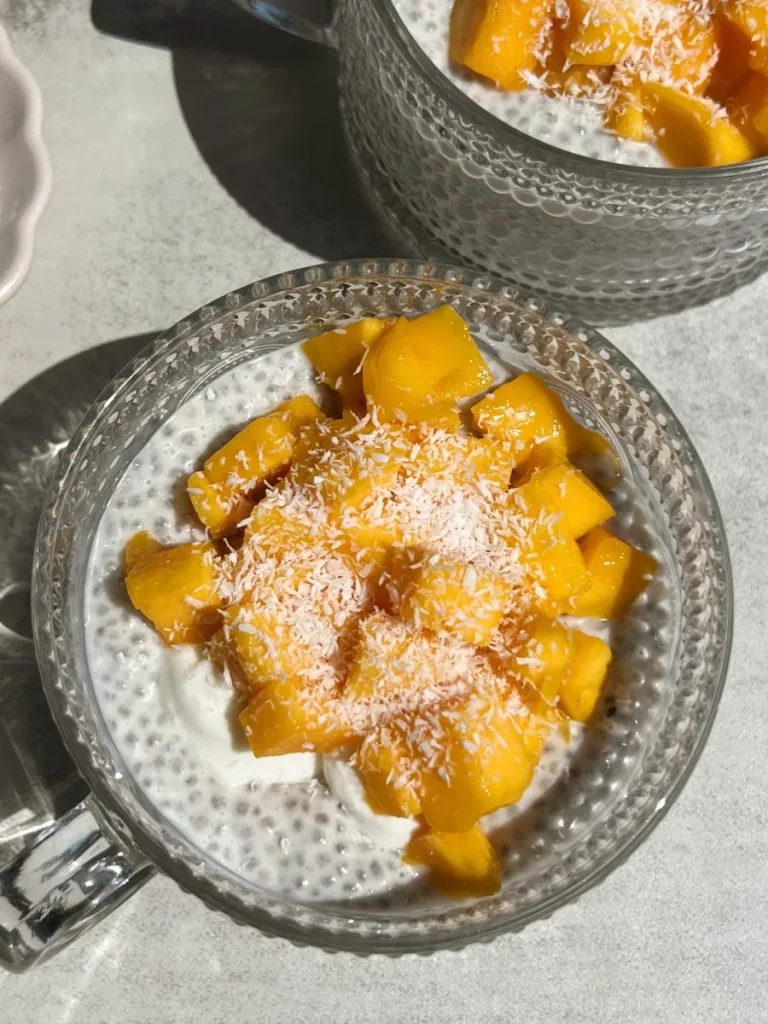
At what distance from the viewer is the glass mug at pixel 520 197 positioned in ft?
2.16

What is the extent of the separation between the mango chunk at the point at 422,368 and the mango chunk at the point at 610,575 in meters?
0.14

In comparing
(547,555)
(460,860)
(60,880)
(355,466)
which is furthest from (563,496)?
(60,880)

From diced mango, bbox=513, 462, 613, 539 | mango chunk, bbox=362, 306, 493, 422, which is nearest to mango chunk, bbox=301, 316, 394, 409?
mango chunk, bbox=362, 306, 493, 422

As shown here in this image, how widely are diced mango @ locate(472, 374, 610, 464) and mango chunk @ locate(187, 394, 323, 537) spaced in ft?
0.46

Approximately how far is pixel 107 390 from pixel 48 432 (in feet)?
0.50

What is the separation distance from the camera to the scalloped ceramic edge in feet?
2.49

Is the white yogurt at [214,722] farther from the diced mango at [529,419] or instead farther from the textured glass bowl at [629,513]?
the diced mango at [529,419]

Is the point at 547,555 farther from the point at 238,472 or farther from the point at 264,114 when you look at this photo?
the point at 264,114

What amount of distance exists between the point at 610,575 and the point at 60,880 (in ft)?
1.39

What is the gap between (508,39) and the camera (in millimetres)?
694

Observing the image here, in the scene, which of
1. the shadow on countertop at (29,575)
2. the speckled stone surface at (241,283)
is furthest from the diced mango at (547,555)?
the shadow on countertop at (29,575)

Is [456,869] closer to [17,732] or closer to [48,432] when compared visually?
[17,732]

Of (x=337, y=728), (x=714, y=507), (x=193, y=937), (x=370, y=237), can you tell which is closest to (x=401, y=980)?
(x=193, y=937)

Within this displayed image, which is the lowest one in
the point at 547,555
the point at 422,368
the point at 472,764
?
the point at 472,764
